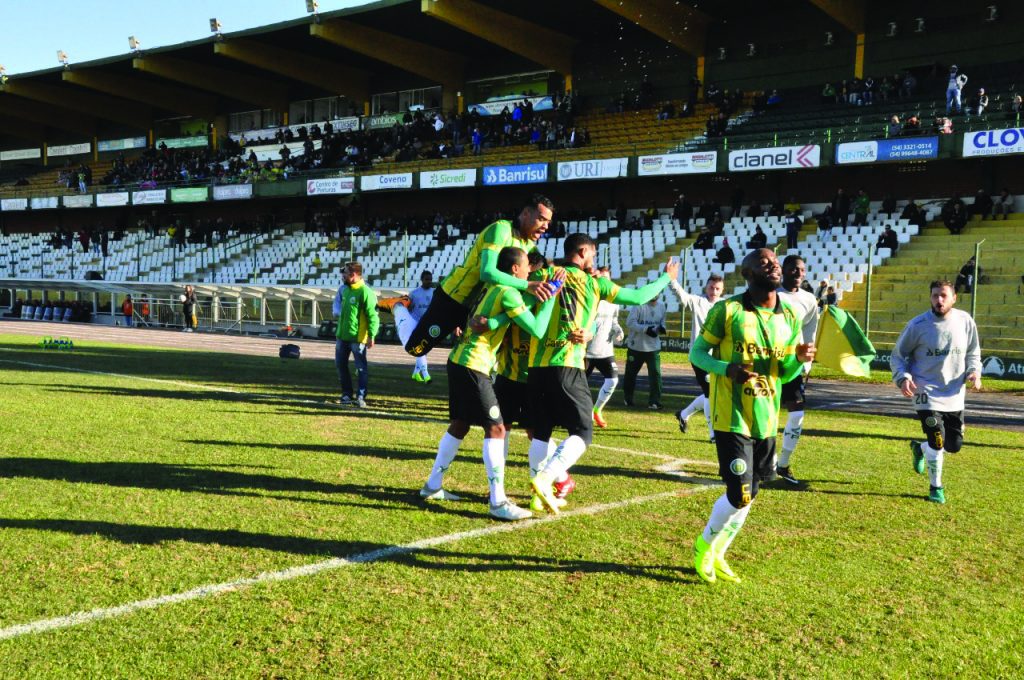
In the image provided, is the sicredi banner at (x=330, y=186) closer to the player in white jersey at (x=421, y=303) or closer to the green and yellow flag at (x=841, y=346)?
the player in white jersey at (x=421, y=303)

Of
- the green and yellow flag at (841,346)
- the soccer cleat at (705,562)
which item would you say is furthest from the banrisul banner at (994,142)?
the soccer cleat at (705,562)

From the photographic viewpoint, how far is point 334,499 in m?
6.42

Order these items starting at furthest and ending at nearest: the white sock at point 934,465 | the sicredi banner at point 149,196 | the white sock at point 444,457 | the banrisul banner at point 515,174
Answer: the sicredi banner at point 149,196
the banrisul banner at point 515,174
the white sock at point 934,465
the white sock at point 444,457

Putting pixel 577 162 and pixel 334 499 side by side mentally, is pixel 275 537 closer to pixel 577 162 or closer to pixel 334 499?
pixel 334 499

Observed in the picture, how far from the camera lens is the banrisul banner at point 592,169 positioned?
3369 centimetres

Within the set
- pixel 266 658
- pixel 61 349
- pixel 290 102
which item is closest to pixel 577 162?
pixel 61 349

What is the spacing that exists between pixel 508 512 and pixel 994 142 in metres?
25.5

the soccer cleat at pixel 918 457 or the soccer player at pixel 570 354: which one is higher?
the soccer player at pixel 570 354

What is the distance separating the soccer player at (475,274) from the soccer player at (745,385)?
156cm

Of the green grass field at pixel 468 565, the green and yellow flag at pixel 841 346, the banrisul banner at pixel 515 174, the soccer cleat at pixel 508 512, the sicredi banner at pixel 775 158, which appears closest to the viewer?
the green grass field at pixel 468 565

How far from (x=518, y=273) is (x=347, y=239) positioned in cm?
3669

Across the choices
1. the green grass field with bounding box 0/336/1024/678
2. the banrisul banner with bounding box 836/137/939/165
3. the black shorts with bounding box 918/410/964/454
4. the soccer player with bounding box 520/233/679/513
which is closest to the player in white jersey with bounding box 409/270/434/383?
the green grass field with bounding box 0/336/1024/678

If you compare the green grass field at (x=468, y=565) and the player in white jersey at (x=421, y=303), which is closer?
the green grass field at (x=468, y=565)

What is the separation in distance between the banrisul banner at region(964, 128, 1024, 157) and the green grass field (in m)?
20.0
